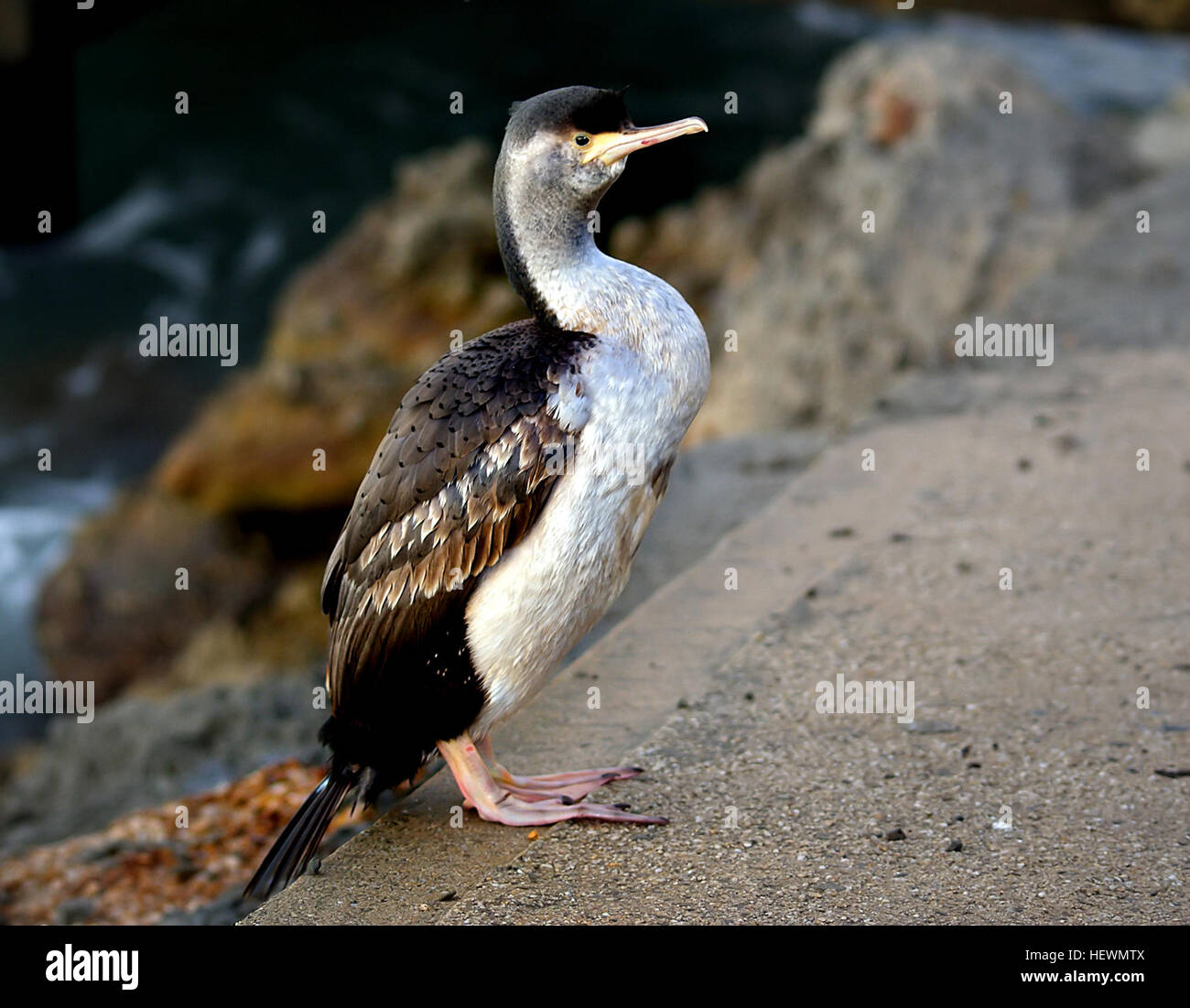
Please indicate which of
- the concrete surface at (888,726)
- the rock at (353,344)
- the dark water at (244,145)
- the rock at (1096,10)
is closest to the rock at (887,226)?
the concrete surface at (888,726)

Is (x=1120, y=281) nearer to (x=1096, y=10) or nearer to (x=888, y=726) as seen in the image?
(x=888, y=726)

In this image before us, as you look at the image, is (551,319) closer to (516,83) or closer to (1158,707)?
(1158,707)

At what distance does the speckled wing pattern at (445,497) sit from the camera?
3572 millimetres

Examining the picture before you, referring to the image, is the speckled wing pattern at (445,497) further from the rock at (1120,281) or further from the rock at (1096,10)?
the rock at (1096,10)

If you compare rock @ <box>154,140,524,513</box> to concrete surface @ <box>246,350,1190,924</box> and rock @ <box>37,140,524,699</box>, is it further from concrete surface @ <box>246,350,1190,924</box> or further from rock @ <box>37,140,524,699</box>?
concrete surface @ <box>246,350,1190,924</box>

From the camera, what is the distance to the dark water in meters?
15.5

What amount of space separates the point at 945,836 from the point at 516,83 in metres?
18.6

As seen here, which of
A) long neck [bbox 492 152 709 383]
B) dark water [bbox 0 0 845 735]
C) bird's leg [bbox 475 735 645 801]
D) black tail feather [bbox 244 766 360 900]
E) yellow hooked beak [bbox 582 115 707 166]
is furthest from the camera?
Result: dark water [bbox 0 0 845 735]

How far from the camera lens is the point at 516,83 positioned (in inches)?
819

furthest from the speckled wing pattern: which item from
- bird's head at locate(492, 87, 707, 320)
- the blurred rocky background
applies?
the blurred rocky background

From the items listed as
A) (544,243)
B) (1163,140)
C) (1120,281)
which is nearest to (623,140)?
(544,243)

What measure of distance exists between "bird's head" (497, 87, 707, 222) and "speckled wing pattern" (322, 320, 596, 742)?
0.38 m

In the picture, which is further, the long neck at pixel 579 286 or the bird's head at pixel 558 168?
the long neck at pixel 579 286

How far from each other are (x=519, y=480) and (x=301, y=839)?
118cm
